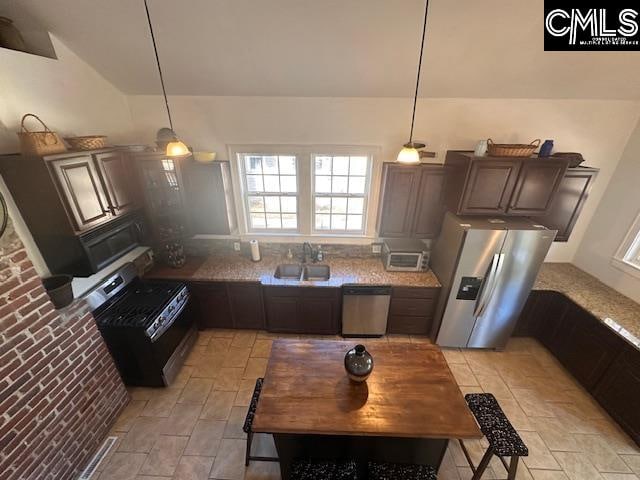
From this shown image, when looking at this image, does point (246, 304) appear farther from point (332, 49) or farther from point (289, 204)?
point (332, 49)

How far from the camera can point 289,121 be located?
316 cm

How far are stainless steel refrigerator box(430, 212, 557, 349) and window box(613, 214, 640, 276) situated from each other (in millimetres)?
1151

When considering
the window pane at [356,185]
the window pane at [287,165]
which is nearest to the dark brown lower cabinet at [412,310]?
the window pane at [356,185]

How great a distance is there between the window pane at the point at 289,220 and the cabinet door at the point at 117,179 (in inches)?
71.8

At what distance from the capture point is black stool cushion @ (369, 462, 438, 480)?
5.64 feet

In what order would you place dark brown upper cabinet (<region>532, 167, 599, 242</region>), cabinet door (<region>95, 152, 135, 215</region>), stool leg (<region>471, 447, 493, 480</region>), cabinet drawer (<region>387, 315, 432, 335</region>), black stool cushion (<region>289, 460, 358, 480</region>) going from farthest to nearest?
cabinet drawer (<region>387, 315, 432, 335</region>) → dark brown upper cabinet (<region>532, 167, 599, 242</region>) → cabinet door (<region>95, 152, 135, 215</region>) → stool leg (<region>471, 447, 493, 480</region>) → black stool cushion (<region>289, 460, 358, 480</region>)

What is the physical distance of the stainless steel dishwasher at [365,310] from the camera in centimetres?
317

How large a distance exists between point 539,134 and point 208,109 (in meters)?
4.05

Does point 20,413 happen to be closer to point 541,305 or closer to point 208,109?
point 208,109

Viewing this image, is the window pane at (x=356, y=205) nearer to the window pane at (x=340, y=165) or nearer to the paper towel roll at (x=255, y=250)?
the window pane at (x=340, y=165)

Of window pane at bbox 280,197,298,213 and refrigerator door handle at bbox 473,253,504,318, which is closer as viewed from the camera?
refrigerator door handle at bbox 473,253,504,318

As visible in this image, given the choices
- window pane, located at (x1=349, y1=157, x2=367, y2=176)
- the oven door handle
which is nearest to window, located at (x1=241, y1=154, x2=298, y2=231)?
window pane, located at (x1=349, y1=157, x2=367, y2=176)

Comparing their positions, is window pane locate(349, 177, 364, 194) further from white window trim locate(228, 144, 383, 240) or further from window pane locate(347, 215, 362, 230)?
window pane locate(347, 215, 362, 230)

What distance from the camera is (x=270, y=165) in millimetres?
3480
